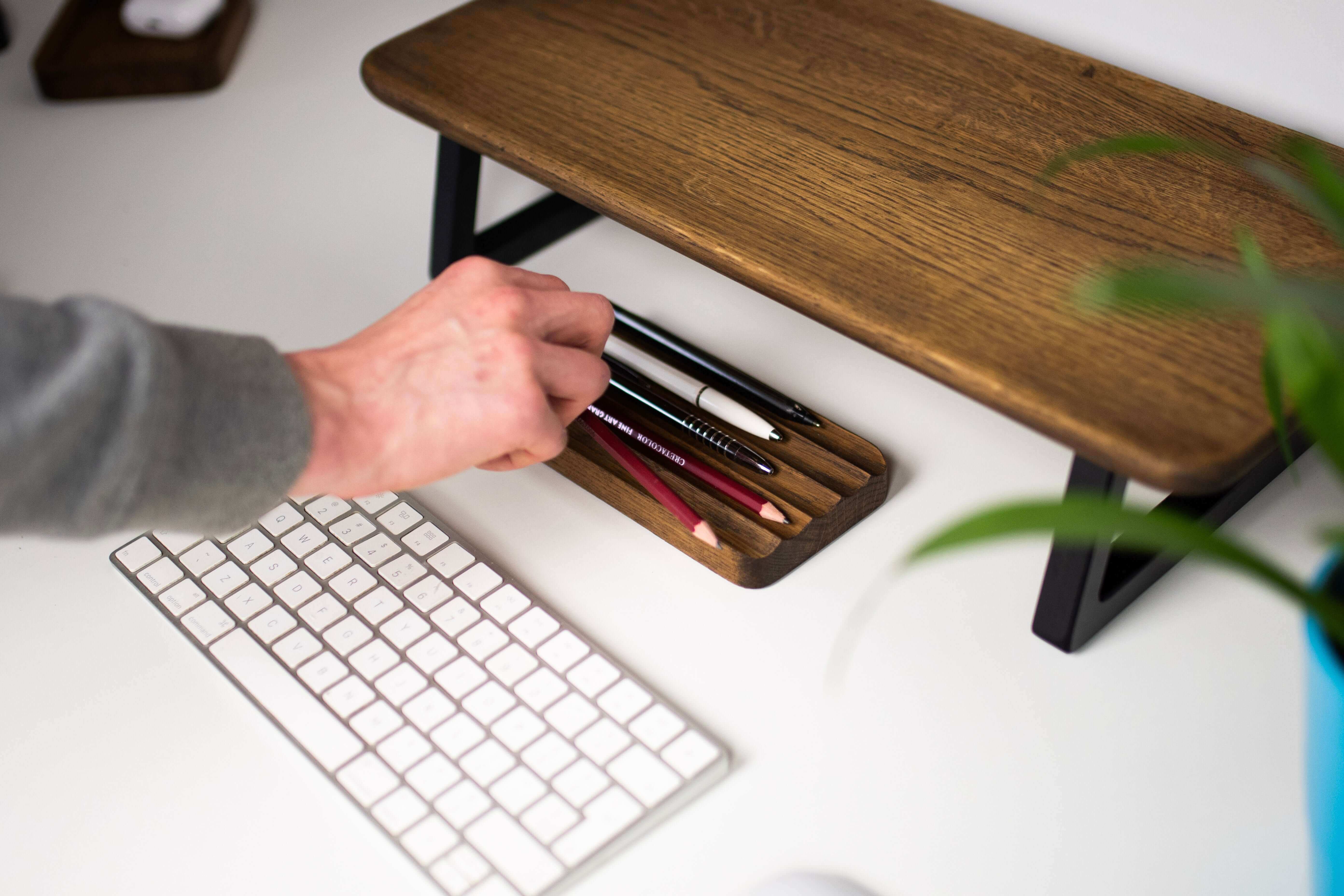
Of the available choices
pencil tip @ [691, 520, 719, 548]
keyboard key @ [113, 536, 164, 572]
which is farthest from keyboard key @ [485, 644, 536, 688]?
keyboard key @ [113, 536, 164, 572]

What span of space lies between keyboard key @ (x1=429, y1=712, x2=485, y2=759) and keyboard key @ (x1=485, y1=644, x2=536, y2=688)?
0.03 meters

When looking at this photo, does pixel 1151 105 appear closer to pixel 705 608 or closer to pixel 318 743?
pixel 705 608

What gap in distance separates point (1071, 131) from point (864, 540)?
0.28 m

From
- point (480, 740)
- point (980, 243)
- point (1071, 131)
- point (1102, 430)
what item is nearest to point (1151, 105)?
point (1071, 131)

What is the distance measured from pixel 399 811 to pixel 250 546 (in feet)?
0.66

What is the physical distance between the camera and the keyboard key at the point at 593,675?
566 millimetres

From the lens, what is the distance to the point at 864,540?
2.17ft

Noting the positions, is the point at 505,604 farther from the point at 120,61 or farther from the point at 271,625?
the point at 120,61

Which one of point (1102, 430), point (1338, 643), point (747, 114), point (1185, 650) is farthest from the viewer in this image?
point (747, 114)

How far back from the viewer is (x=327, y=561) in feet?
2.08

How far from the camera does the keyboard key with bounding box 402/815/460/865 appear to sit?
Answer: 502 millimetres

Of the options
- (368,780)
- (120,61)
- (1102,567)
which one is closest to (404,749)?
(368,780)

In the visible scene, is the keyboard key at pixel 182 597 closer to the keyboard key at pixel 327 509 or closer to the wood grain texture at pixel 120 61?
the keyboard key at pixel 327 509

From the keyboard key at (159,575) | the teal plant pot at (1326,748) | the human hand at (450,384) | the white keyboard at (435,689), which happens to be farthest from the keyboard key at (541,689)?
the teal plant pot at (1326,748)
